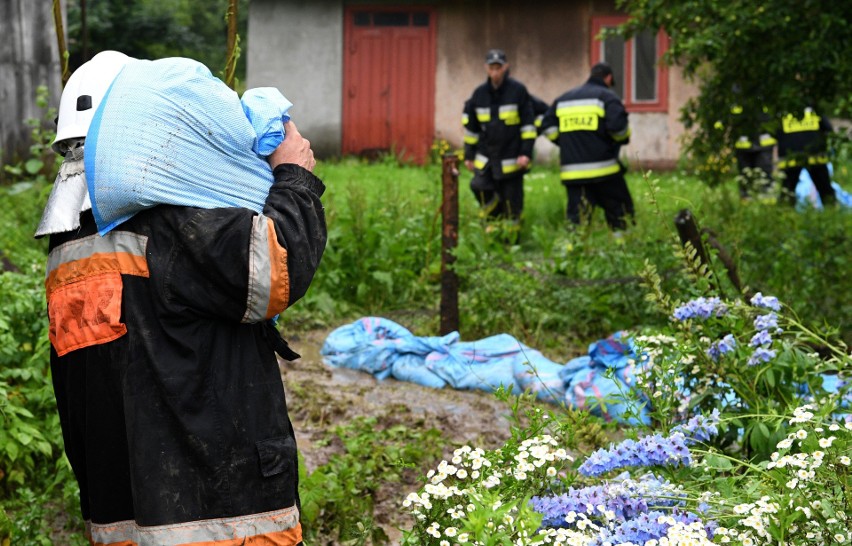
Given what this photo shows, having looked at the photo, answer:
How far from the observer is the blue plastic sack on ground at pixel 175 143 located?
241cm

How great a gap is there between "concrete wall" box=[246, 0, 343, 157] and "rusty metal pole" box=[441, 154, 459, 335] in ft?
39.1

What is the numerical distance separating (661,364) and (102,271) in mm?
1648

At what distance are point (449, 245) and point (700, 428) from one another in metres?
4.26

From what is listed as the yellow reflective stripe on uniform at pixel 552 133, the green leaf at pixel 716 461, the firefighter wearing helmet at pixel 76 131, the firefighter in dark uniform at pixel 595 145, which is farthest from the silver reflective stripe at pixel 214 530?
the yellow reflective stripe on uniform at pixel 552 133

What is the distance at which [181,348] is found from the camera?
2.45 meters

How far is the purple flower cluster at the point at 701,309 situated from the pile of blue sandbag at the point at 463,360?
224 cm

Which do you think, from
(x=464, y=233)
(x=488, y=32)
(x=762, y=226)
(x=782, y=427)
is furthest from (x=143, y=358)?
(x=488, y=32)

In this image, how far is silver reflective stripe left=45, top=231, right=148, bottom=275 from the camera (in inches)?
97.3

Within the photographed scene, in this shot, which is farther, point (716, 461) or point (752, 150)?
point (752, 150)

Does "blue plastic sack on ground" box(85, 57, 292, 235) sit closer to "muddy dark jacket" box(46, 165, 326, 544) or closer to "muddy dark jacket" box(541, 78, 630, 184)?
"muddy dark jacket" box(46, 165, 326, 544)

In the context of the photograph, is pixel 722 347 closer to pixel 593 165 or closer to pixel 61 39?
pixel 61 39

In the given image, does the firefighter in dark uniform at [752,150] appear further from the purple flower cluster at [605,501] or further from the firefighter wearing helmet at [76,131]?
the firefighter wearing helmet at [76,131]

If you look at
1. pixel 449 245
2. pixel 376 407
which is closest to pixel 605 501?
pixel 376 407

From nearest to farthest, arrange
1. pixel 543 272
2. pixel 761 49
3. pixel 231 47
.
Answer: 1. pixel 231 47
2. pixel 761 49
3. pixel 543 272
